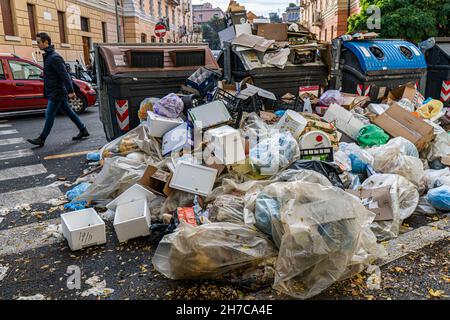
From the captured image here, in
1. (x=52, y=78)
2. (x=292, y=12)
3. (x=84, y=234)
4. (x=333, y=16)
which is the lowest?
(x=84, y=234)

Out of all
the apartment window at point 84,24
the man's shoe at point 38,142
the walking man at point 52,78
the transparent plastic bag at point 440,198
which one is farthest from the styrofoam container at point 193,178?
the apartment window at point 84,24

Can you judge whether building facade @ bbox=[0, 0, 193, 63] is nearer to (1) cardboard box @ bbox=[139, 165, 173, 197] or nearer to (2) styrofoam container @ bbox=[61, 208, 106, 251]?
(1) cardboard box @ bbox=[139, 165, 173, 197]

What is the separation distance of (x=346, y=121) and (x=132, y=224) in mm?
2981

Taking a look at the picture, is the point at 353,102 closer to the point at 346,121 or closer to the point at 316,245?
the point at 346,121

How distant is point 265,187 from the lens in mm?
2791

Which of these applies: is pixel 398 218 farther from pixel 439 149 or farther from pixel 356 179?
pixel 439 149

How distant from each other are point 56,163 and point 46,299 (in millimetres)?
3081

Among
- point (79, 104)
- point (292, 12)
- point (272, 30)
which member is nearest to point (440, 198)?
point (272, 30)

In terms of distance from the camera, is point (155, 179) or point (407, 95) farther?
point (407, 95)

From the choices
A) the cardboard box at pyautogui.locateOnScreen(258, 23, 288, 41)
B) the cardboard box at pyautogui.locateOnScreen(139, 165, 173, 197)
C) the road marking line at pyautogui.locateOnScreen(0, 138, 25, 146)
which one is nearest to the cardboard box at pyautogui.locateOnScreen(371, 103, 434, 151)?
the cardboard box at pyautogui.locateOnScreen(258, 23, 288, 41)

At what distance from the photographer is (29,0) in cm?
1433

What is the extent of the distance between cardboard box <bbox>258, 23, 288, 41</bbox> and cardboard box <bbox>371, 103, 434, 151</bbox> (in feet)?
7.43

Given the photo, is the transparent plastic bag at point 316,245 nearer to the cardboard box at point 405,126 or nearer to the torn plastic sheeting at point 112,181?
the torn plastic sheeting at point 112,181

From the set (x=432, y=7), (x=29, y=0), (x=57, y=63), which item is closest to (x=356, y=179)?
(x=57, y=63)
